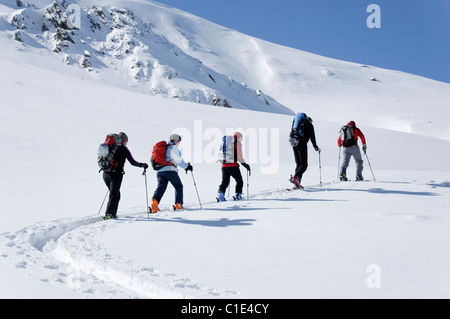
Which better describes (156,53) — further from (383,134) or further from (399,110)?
(383,134)

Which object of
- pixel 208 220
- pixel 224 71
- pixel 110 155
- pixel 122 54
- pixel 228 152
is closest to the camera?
pixel 208 220

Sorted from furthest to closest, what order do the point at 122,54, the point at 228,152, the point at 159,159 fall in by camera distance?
1. the point at 122,54
2. the point at 228,152
3. the point at 159,159

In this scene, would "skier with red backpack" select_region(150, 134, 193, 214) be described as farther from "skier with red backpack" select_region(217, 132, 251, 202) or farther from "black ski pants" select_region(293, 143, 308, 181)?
"black ski pants" select_region(293, 143, 308, 181)

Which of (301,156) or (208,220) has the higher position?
(301,156)

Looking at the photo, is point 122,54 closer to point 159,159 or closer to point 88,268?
point 159,159

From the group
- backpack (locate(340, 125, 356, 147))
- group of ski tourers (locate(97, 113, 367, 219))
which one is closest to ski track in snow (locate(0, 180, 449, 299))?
group of ski tourers (locate(97, 113, 367, 219))

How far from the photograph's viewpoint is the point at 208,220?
725cm

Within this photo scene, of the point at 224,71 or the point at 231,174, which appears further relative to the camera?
the point at 224,71

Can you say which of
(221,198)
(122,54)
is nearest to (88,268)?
(221,198)

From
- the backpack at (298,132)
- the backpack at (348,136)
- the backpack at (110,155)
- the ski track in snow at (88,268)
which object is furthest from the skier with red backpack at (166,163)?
the backpack at (348,136)

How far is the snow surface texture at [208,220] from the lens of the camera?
413 centimetres

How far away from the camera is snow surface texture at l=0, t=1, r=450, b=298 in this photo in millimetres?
4133

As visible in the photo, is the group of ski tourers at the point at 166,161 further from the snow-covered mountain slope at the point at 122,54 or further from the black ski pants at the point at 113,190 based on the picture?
the snow-covered mountain slope at the point at 122,54
